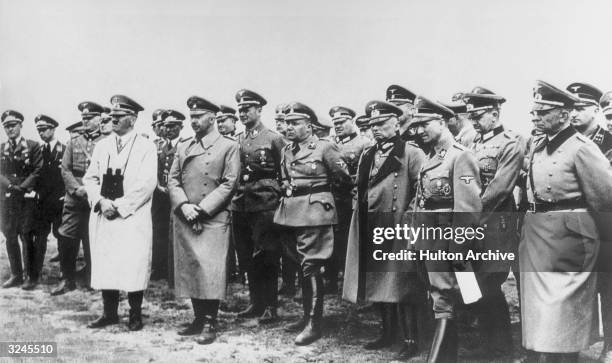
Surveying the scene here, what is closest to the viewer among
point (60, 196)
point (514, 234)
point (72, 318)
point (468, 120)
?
point (514, 234)

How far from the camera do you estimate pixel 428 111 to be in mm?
3168

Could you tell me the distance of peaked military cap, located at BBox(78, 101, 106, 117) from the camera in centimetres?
418

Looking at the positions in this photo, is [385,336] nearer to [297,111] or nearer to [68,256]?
[297,111]

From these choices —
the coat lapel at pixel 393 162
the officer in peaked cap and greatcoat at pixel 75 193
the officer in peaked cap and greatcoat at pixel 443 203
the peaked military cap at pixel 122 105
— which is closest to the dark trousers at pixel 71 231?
the officer in peaked cap and greatcoat at pixel 75 193

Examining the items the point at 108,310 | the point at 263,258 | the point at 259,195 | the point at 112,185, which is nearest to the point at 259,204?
the point at 259,195

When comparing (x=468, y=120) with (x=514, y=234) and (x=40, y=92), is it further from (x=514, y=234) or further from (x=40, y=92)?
(x=40, y=92)

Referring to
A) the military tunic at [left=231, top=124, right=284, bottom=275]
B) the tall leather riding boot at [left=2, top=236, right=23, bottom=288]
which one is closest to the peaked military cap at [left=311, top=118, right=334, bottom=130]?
the military tunic at [left=231, top=124, right=284, bottom=275]

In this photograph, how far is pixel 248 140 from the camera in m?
4.11

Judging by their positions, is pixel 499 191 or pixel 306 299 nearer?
pixel 499 191

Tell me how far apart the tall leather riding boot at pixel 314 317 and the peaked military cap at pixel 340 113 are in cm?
127

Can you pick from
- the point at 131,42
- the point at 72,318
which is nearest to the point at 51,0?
the point at 131,42

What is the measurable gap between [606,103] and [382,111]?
1.43 metres

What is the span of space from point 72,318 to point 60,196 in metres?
0.94

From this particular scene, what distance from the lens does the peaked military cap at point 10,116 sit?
412cm
